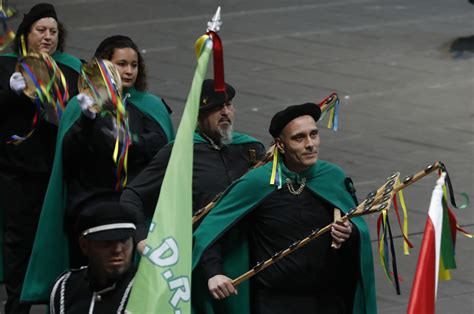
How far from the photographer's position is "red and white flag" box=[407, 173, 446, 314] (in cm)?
612

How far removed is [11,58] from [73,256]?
57.4 inches

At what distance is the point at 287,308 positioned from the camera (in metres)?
6.91

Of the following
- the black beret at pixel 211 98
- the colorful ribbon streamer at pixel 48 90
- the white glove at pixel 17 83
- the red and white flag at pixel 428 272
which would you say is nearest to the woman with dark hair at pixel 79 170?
the colorful ribbon streamer at pixel 48 90

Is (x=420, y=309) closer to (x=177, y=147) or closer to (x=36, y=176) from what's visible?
(x=177, y=147)

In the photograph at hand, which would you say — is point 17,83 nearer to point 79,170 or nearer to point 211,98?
point 79,170

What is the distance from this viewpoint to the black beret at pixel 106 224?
5906 mm

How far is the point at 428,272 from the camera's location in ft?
20.3

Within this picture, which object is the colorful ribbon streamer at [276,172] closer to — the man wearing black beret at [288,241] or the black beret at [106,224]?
the man wearing black beret at [288,241]

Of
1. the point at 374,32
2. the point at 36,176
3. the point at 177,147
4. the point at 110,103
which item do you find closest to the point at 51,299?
the point at 177,147

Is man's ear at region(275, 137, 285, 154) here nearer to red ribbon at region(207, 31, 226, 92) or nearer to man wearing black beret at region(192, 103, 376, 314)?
man wearing black beret at region(192, 103, 376, 314)

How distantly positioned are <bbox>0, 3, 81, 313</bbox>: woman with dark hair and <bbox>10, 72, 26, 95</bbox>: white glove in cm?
11

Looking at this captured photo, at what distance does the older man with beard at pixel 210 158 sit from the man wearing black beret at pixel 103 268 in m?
1.53

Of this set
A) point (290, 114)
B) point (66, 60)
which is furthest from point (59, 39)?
point (290, 114)

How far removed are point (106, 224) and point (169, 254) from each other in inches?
17.6
